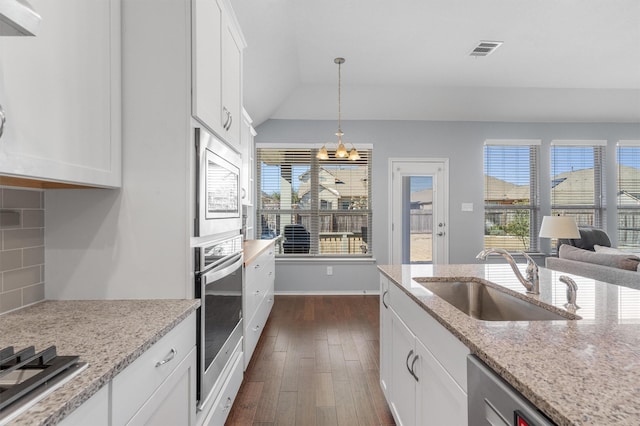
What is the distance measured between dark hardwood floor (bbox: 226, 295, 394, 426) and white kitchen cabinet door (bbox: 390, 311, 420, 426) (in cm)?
32

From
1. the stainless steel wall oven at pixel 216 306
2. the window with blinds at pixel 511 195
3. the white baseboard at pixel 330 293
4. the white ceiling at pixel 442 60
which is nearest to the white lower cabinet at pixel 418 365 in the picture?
the stainless steel wall oven at pixel 216 306

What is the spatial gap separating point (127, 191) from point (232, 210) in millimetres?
604

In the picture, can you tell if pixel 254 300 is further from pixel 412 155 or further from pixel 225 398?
pixel 412 155

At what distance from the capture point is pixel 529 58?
3.63 metres

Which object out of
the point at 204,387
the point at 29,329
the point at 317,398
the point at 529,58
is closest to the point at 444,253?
the point at 529,58

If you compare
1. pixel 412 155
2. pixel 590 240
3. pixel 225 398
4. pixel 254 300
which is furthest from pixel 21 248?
pixel 590 240

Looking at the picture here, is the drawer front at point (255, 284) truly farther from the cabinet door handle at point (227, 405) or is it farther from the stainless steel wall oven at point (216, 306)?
the cabinet door handle at point (227, 405)

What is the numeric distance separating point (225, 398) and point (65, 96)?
157 cm

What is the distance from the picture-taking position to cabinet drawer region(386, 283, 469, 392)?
3.15 ft

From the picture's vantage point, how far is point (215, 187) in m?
1.55

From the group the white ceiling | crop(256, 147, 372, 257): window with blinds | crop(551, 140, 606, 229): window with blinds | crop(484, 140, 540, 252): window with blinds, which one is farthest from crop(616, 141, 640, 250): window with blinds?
crop(256, 147, 372, 257): window with blinds

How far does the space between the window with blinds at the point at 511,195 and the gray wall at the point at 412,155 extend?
5.4 inches

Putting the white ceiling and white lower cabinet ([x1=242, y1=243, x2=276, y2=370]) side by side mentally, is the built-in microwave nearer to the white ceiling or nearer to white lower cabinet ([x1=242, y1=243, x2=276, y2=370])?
white lower cabinet ([x1=242, y1=243, x2=276, y2=370])

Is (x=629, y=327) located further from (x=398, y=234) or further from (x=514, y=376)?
(x=398, y=234)
